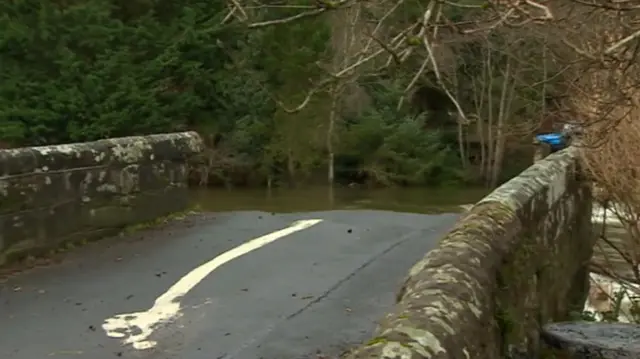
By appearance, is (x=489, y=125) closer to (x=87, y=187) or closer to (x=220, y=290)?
(x=87, y=187)

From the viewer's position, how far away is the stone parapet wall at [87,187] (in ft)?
26.5

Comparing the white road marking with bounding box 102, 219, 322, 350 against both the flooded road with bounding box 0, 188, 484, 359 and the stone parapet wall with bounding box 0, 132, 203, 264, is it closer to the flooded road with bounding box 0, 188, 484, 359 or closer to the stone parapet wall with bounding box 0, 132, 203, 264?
the flooded road with bounding box 0, 188, 484, 359

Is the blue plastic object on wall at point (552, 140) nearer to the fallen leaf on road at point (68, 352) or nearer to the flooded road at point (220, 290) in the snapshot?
the flooded road at point (220, 290)

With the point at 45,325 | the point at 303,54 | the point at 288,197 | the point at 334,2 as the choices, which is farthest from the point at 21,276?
the point at 288,197

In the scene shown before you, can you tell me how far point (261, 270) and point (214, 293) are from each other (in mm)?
908

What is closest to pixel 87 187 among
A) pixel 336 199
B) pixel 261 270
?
pixel 261 270

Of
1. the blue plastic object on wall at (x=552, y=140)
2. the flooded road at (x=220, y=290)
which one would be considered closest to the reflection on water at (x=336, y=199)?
the blue plastic object on wall at (x=552, y=140)

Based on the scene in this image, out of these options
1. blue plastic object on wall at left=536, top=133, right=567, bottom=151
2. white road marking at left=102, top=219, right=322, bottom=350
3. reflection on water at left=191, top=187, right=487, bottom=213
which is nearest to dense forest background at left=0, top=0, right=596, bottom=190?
reflection on water at left=191, top=187, right=487, bottom=213

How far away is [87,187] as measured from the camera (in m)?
9.08

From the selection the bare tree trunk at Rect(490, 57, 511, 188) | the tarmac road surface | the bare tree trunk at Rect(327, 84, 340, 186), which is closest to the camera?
the tarmac road surface

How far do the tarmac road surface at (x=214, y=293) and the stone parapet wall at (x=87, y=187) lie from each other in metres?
0.26

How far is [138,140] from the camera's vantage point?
10062mm

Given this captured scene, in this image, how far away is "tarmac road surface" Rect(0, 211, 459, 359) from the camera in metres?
5.86

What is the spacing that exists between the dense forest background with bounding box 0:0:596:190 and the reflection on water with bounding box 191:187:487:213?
821 mm
